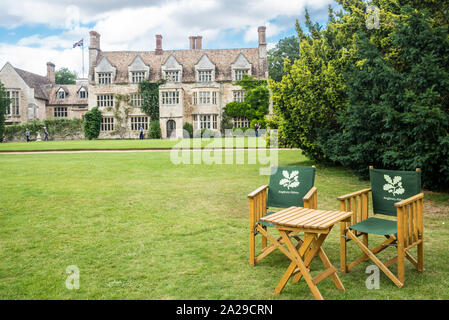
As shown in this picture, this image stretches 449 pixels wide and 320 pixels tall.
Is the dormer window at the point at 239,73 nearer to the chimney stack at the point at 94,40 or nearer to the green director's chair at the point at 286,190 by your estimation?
the chimney stack at the point at 94,40

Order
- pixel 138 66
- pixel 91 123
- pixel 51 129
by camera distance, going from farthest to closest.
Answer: pixel 138 66, pixel 91 123, pixel 51 129

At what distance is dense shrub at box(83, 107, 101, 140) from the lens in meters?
42.1

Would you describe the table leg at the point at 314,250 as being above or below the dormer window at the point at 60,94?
below

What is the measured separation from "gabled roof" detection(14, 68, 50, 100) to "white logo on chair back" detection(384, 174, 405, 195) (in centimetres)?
5039

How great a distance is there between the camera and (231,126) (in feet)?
136

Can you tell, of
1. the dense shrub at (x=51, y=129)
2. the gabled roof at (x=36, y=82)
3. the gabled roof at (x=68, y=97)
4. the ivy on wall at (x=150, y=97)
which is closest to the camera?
the dense shrub at (x=51, y=129)

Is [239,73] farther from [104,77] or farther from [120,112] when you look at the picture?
[104,77]

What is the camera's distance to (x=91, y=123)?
138 ft

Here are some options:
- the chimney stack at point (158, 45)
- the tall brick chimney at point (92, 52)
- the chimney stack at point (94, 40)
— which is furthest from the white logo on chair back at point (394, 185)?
the chimney stack at point (94, 40)

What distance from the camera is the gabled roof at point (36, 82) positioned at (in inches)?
1864

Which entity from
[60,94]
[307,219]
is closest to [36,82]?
[60,94]

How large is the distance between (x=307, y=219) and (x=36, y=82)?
53.5 m

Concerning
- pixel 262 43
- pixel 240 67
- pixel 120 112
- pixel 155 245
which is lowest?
pixel 155 245

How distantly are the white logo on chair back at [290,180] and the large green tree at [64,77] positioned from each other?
7573 cm
